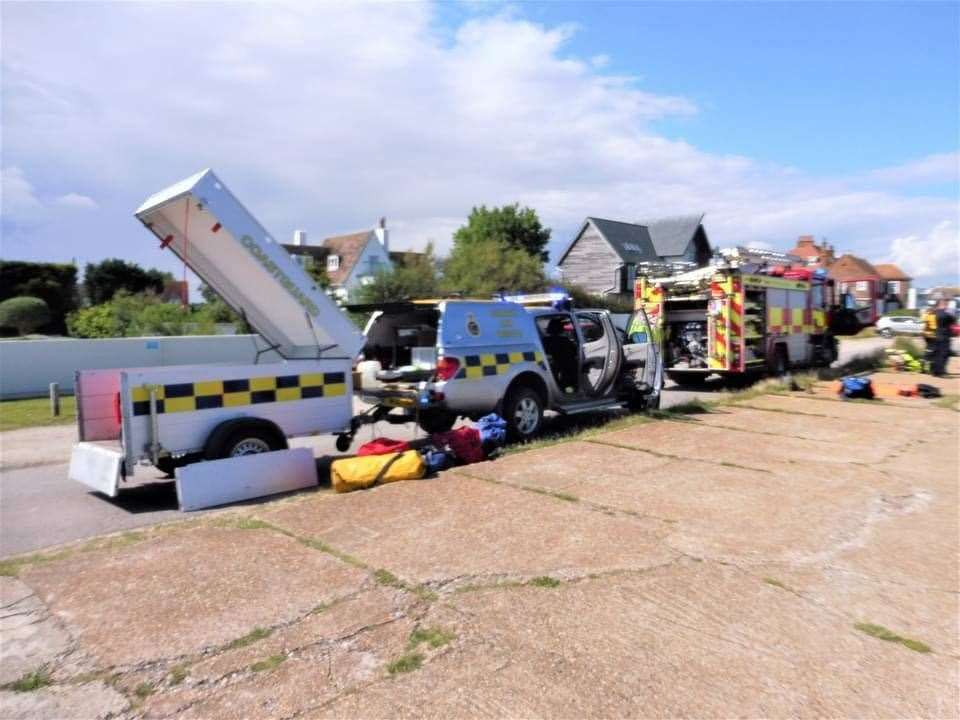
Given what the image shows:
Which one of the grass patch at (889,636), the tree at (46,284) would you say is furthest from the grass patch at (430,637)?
the tree at (46,284)

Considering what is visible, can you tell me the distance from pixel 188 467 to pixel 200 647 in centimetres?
285

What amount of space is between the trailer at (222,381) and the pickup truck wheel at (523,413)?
6.73 feet

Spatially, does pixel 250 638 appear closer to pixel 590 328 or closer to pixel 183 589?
pixel 183 589

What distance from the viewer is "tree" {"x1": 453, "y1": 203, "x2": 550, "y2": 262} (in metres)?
49.0

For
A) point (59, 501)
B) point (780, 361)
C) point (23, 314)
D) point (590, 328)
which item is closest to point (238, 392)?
point (59, 501)

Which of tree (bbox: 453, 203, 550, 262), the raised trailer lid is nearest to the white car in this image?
tree (bbox: 453, 203, 550, 262)

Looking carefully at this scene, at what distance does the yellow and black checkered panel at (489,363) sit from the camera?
8.22 m

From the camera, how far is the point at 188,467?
6180 mm

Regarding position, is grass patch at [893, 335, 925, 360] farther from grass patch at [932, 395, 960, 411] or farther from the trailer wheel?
the trailer wheel

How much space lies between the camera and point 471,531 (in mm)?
5254

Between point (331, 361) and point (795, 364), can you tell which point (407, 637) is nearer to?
point (331, 361)

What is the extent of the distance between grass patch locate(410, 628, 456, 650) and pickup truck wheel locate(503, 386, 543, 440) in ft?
16.9

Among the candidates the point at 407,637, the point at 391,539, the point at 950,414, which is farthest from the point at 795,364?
the point at 407,637

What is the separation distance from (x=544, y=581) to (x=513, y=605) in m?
0.37
